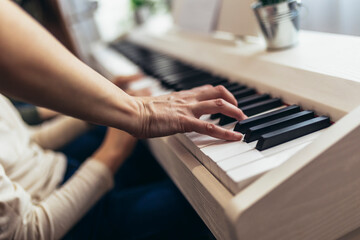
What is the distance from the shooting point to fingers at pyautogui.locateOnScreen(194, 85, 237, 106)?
0.79 meters

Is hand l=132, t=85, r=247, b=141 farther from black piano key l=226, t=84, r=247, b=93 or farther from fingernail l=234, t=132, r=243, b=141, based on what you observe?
black piano key l=226, t=84, r=247, b=93

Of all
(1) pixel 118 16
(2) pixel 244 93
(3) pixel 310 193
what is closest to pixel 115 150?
(2) pixel 244 93

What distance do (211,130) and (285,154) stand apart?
0.16 m

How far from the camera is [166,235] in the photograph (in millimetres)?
944

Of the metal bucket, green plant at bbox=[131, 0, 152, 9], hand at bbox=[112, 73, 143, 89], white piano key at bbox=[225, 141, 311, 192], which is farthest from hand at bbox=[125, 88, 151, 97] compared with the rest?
green plant at bbox=[131, 0, 152, 9]

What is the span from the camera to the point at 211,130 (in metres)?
0.69

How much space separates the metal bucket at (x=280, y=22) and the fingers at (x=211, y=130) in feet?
1.52

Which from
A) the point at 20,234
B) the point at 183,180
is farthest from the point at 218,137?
the point at 20,234

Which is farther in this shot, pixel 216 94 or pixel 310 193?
pixel 216 94

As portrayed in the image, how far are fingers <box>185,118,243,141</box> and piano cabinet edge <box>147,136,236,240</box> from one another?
0.07 meters

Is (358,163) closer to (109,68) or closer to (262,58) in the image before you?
(262,58)

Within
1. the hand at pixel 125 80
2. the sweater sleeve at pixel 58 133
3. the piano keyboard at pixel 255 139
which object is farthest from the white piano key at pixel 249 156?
the sweater sleeve at pixel 58 133

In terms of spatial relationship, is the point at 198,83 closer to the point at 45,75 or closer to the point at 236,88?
the point at 236,88

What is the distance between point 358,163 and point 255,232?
0.73ft
